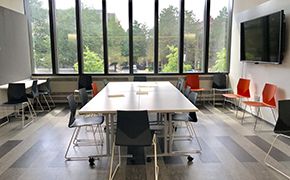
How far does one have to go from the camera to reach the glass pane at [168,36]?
23.0 feet

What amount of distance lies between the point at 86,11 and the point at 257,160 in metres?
5.66

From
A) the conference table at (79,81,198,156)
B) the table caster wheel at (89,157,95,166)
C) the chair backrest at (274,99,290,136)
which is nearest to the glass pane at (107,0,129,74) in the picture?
the conference table at (79,81,198,156)

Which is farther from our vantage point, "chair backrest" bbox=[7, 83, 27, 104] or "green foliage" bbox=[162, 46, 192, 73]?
"green foliage" bbox=[162, 46, 192, 73]

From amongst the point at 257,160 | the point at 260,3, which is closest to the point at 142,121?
the point at 257,160

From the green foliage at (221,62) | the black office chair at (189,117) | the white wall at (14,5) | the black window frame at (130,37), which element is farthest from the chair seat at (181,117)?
the white wall at (14,5)

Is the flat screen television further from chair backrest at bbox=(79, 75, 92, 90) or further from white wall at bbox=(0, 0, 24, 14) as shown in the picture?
white wall at bbox=(0, 0, 24, 14)

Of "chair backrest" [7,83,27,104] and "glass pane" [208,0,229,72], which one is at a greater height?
"glass pane" [208,0,229,72]

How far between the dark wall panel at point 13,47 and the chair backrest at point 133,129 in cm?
355

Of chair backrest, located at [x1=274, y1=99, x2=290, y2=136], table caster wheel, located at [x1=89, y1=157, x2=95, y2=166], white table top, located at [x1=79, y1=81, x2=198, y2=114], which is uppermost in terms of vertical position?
white table top, located at [x1=79, y1=81, x2=198, y2=114]

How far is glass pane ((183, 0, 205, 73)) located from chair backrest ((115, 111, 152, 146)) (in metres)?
4.75

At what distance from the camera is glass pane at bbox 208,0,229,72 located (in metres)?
7.00

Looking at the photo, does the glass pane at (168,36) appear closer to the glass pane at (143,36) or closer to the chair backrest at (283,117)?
the glass pane at (143,36)

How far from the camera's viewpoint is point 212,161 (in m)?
3.33

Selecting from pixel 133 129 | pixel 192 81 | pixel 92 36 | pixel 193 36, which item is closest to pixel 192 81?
pixel 192 81
